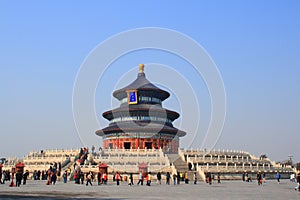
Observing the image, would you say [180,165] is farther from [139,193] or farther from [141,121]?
[141,121]

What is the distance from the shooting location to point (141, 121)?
6712 cm

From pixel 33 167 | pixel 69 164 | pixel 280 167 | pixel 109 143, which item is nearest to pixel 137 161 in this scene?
pixel 69 164

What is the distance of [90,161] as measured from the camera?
141 ft

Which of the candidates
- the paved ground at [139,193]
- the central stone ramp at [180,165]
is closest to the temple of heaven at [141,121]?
the central stone ramp at [180,165]

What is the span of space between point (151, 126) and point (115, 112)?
8.39m

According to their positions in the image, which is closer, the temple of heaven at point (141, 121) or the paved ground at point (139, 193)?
the paved ground at point (139, 193)

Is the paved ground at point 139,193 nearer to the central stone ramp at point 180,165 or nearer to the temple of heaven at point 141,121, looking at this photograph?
the central stone ramp at point 180,165

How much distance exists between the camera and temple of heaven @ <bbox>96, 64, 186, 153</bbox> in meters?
64.6

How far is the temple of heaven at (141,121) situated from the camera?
64562mm

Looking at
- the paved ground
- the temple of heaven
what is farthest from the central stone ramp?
the temple of heaven

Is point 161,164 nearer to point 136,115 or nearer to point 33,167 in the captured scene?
point 33,167

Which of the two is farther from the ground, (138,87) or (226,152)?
(138,87)

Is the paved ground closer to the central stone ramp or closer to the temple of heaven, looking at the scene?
the central stone ramp

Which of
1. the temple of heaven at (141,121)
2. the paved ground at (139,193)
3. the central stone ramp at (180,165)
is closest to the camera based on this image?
the paved ground at (139,193)
